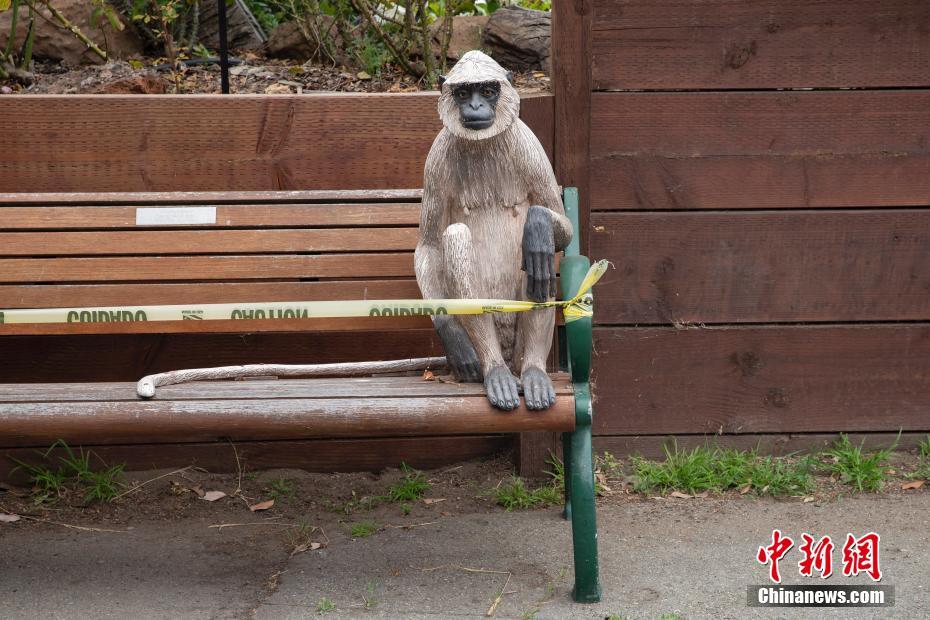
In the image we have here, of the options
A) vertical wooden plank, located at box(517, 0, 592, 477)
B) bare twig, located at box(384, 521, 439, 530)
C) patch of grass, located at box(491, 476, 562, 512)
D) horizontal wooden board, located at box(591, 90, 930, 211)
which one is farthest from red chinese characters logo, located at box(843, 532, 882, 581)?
bare twig, located at box(384, 521, 439, 530)

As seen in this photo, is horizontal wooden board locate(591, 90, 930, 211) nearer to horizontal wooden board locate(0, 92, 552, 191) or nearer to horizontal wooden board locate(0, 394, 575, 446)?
horizontal wooden board locate(0, 92, 552, 191)

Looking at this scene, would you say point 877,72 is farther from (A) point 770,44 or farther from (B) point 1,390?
(B) point 1,390

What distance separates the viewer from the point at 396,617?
2635mm

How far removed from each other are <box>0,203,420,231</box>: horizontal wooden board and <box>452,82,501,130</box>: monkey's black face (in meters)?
0.74

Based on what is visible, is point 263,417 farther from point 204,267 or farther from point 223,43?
point 223,43

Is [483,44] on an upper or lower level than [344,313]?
upper

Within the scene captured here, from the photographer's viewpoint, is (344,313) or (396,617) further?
(344,313)

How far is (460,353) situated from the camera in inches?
110

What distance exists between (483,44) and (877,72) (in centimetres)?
162

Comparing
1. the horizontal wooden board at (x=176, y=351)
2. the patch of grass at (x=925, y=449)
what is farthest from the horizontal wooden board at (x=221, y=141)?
the patch of grass at (x=925, y=449)

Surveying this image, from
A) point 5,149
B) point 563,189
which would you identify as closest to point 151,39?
point 5,149

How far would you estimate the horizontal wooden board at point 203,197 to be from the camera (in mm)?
3354

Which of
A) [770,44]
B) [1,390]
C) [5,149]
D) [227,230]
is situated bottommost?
[1,390]

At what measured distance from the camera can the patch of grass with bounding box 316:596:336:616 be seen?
2.67 meters
